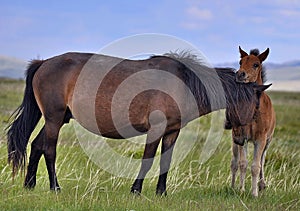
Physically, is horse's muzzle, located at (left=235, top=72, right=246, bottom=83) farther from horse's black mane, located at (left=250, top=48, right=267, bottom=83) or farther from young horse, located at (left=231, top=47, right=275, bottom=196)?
horse's black mane, located at (left=250, top=48, right=267, bottom=83)

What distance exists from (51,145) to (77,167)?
6.66 ft

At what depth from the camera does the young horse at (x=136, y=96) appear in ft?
22.0

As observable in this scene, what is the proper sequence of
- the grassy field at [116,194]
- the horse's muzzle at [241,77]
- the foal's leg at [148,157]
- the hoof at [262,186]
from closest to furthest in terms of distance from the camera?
the grassy field at [116,194]
the foal's leg at [148,157]
the horse's muzzle at [241,77]
the hoof at [262,186]

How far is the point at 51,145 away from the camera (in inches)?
271

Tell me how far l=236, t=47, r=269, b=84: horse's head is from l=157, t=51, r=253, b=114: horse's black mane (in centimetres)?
13

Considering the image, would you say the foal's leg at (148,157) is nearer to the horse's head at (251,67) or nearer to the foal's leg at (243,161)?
the horse's head at (251,67)

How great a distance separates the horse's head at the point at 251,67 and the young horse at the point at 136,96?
0.15 meters

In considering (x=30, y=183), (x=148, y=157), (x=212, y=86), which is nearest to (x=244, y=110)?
(x=212, y=86)

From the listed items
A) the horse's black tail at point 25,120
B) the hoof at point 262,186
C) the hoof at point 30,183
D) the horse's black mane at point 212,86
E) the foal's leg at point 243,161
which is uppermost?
the horse's black mane at point 212,86

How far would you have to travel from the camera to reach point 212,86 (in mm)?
6883

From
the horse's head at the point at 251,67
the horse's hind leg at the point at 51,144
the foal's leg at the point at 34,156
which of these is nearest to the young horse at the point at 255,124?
the horse's head at the point at 251,67

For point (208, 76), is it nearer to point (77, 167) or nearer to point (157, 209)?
point (157, 209)

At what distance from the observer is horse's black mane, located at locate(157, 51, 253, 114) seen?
684 centimetres

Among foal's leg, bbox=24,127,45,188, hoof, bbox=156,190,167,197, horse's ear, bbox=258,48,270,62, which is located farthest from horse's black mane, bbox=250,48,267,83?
foal's leg, bbox=24,127,45,188
